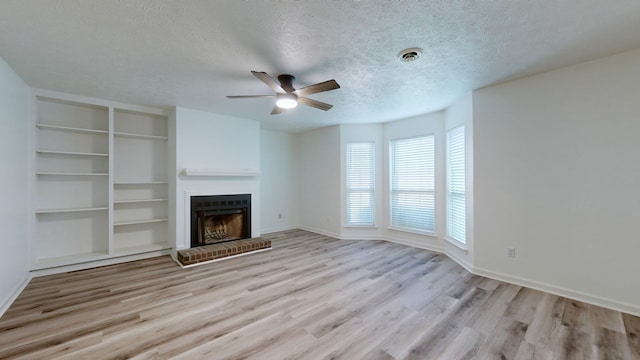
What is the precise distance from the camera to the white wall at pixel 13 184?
256 cm

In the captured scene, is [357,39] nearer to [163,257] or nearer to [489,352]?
[489,352]

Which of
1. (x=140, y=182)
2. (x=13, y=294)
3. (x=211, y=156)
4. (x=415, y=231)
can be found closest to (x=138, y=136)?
(x=140, y=182)

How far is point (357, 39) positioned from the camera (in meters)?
2.20

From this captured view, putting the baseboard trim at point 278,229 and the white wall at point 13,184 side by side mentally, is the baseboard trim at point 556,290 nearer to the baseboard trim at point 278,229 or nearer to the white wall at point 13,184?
the baseboard trim at point 278,229

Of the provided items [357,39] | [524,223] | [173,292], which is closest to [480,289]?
[524,223]

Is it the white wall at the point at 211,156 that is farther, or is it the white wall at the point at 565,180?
the white wall at the point at 211,156

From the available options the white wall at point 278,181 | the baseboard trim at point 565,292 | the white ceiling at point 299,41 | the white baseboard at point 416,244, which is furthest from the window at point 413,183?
the white wall at point 278,181

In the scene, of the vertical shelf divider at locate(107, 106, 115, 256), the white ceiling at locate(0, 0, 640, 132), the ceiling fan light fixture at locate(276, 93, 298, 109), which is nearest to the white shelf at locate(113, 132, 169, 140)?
the vertical shelf divider at locate(107, 106, 115, 256)

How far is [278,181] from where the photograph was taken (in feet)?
20.7

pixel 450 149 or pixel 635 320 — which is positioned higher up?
pixel 450 149

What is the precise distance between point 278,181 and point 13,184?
421cm

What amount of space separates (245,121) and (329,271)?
314 centimetres

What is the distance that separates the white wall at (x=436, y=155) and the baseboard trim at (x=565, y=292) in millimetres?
1150

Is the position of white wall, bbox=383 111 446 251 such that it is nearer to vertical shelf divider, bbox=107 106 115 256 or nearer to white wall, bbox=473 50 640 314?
white wall, bbox=473 50 640 314
